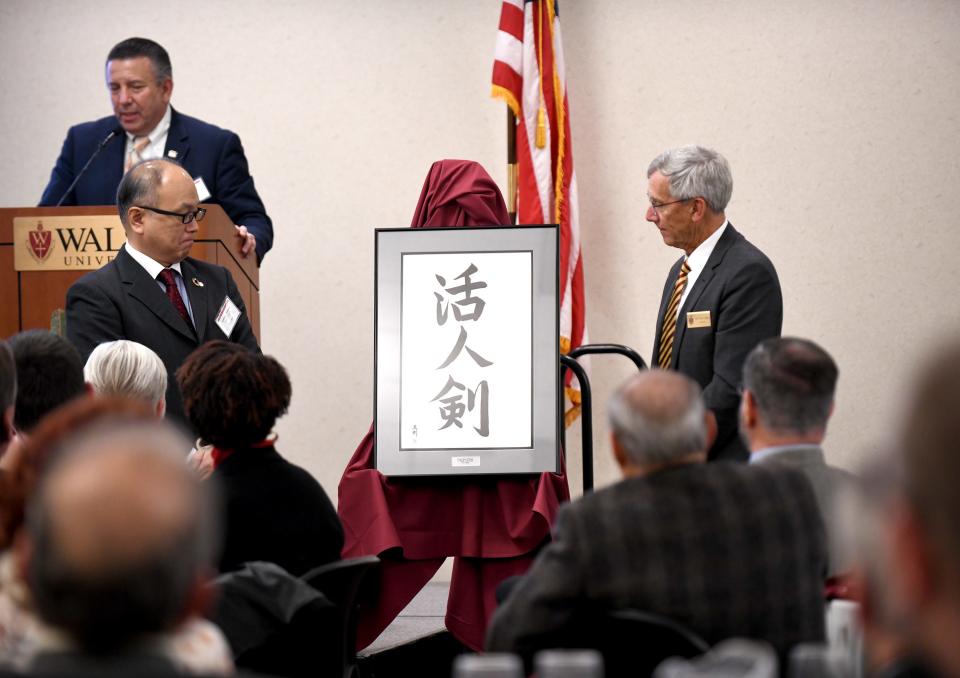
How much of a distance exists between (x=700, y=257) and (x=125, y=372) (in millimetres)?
2012

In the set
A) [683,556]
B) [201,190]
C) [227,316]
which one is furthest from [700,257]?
[683,556]

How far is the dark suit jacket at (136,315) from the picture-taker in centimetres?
386

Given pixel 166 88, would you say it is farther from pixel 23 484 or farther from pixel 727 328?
pixel 23 484

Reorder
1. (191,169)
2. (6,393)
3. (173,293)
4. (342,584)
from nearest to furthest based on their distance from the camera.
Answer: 1. (6,393)
2. (342,584)
3. (173,293)
4. (191,169)

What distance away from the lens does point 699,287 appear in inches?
160

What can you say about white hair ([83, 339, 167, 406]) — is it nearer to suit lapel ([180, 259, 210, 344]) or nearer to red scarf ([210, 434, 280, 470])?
red scarf ([210, 434, 280, 470])

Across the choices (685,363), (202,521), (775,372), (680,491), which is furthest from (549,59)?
(202,521)

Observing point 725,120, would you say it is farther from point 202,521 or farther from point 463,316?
point 202,521

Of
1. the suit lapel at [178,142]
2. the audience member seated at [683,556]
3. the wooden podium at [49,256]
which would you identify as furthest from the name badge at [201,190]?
the audience member seated at [683,556]

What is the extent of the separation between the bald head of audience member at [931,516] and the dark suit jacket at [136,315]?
300cm

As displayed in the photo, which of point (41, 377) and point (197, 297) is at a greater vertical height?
point (197, 297)

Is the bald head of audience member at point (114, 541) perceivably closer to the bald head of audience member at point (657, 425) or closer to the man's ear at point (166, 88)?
the bald head of audience member at point (657, 425)

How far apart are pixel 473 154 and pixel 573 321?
117 centimetres

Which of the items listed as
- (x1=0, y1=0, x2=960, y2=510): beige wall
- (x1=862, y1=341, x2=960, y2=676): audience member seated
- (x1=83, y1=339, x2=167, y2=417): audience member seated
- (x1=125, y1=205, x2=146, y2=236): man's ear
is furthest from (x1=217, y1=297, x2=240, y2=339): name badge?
(x1=862, y1=341, x2=960, y2=676): audience member seated
